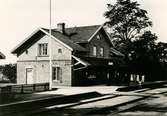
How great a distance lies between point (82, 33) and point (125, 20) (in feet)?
69.5

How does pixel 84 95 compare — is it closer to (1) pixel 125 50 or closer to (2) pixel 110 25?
(1) pixel 125 50

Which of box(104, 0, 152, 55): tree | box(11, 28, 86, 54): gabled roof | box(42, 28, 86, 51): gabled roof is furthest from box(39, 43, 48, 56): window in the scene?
box(104, 0, 152, 55): tree

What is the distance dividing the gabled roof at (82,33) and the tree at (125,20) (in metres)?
18.3

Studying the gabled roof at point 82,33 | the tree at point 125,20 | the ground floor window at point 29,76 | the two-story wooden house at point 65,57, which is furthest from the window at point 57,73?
the tree at point 125,20

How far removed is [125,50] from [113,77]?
8.20m

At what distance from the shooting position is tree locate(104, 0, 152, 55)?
58597mm

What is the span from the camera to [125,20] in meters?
59.2

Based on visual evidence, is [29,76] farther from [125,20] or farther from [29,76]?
[125,20]

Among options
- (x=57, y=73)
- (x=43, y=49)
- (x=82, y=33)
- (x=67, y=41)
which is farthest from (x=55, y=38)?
(x=82, y=33)

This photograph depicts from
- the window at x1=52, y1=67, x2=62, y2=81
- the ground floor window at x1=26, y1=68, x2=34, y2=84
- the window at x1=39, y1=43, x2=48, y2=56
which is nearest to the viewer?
the window at x1=52, y1=67, x2=62, y2=81

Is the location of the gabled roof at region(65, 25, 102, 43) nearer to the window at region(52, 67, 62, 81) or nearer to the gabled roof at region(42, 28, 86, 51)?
the gabled roof at region(42, 28, 86, 51)

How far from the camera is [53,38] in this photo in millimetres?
35969

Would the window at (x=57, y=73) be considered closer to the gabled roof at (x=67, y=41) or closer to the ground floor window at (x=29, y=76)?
the gabled roof at (x=67, y=41)

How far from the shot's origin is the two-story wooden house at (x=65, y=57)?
115 ft
